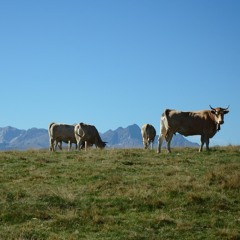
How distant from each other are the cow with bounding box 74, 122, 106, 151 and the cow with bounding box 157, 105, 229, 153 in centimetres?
1086

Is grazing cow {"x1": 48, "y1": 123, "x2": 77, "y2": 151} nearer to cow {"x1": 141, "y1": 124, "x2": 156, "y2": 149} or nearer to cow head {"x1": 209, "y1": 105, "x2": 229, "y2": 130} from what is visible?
cow {"x1": 141, "y1": 124, "x2": 156, "y2": 149}

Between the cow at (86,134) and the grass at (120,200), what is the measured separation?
54.9 ft

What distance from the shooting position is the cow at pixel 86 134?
39.2 meters

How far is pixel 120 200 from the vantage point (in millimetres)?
15305

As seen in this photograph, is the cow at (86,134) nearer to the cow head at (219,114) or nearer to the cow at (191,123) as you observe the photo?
the cow at (191,123)

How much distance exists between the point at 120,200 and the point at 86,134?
24150mm

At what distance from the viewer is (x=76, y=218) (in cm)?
1357

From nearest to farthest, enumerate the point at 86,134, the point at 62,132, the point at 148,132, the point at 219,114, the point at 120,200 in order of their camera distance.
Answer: the point at 120,200, the point at 219,114, the point at 86,134, the point at 148,132, the point at 62,132

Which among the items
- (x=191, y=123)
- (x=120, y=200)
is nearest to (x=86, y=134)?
(x=191, y=123)

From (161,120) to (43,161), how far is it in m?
9.31

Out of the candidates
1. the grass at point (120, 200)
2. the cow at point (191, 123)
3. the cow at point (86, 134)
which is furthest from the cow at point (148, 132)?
the grass at point (120, 200)

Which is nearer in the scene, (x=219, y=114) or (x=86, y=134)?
(x=219, y=114)

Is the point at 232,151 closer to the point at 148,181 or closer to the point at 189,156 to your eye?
the point at 189,156

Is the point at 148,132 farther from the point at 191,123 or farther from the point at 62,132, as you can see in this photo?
the point at 191,123
